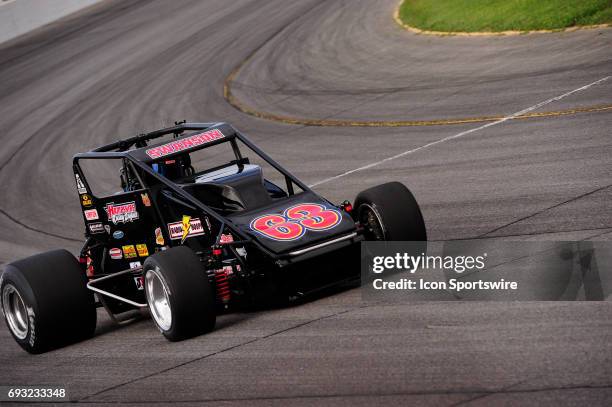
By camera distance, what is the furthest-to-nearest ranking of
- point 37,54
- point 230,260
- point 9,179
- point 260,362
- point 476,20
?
point 37,54, point 476,20, point 9,179, point 230,260, point 260,362

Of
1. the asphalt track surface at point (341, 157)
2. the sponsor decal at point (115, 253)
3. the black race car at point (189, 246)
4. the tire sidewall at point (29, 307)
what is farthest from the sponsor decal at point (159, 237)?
the tire sidewall at point (29, 307)

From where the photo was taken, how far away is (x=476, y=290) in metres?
→ 9.25

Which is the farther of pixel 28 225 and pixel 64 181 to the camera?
pixel 64 181

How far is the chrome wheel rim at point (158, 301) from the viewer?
998cm

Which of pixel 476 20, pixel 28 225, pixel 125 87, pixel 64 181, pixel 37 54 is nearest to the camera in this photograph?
pixel 28 225

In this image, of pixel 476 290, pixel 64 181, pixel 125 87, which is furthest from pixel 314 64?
pixel 476 290

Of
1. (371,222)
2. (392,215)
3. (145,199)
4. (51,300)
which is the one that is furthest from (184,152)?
(392,215)

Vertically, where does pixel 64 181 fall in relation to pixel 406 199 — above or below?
below

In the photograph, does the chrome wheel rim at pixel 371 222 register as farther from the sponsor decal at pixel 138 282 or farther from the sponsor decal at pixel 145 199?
the sponsor decal at pixel 138 282

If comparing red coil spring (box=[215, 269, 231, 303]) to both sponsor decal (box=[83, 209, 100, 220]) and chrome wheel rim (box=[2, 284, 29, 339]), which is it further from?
chrome wheel rim (box=[2, 284, 29, 339])

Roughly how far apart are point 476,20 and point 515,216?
13.5 meters

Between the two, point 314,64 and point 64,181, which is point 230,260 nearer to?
point 64,181

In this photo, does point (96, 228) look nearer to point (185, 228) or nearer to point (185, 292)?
point (185, 228)

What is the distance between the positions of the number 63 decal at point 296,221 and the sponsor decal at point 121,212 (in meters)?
1.63
